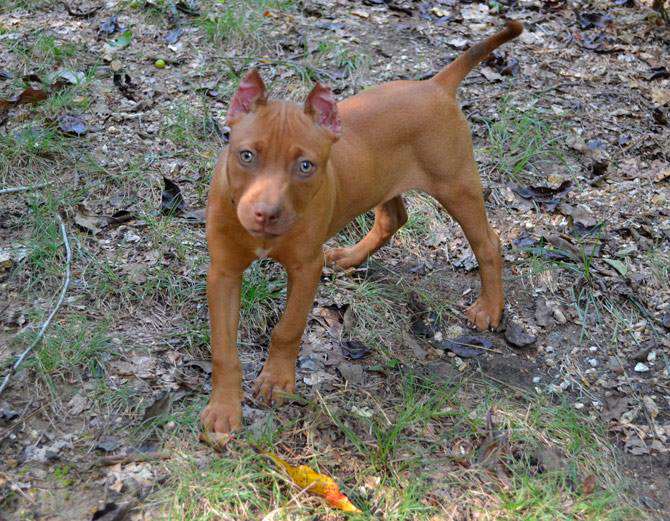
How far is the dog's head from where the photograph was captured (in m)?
3.09

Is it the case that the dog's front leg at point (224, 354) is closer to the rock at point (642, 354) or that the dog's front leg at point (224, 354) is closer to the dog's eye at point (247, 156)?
the dog's eye at point (247, 156)

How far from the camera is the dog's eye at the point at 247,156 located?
3154mm

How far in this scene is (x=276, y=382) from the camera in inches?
152

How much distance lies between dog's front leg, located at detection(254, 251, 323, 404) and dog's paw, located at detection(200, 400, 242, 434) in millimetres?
238

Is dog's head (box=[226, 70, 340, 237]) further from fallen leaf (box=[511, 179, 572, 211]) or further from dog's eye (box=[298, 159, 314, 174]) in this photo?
fallen leaf (box=[511, 179, 572, 211])

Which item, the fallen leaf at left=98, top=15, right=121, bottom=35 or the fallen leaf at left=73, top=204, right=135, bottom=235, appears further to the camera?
the fallen leaf at left=98, top=15, right=121, bottom=35

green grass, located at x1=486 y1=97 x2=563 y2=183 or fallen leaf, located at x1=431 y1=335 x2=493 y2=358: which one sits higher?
green grass, located at x1=486 y1=97 x2=563 y2=183

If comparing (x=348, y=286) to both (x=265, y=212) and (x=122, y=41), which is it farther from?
(x=122, y=41)

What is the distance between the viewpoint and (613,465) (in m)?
3.90

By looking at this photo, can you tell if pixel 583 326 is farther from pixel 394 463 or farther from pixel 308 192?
pixel 308 192

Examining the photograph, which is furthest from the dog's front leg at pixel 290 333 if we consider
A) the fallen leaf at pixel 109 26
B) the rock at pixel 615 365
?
the fallen leaf at pixel 109 26

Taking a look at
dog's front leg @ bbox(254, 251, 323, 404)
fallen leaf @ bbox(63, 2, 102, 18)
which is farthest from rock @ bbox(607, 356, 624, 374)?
fallen leaf @ bbox(63, 2, 102, 18)

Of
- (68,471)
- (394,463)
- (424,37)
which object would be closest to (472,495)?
(394,463)

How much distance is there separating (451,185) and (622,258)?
149 centimetres
